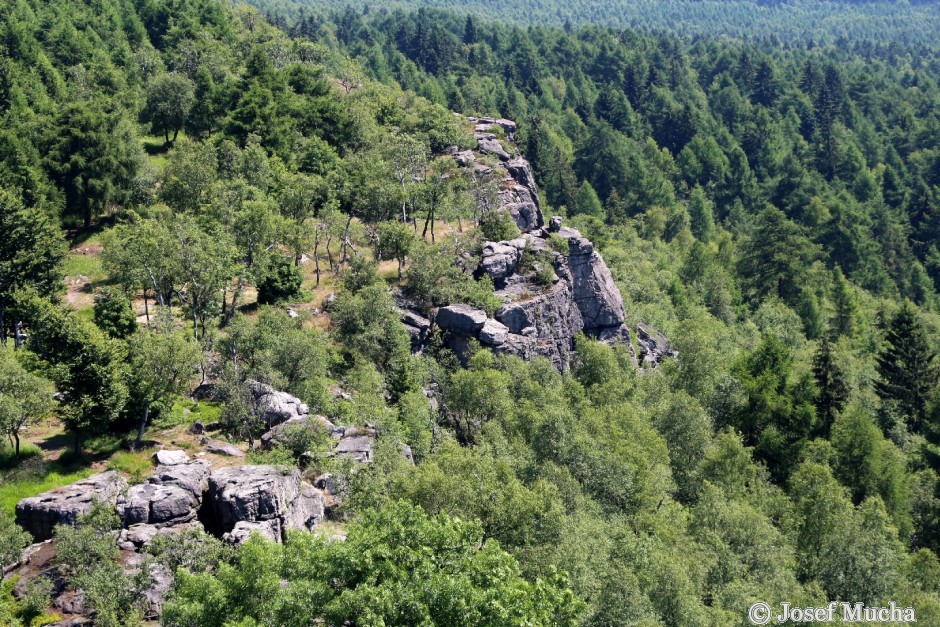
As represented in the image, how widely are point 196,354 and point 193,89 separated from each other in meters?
62.4

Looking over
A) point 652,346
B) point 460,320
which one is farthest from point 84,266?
point 652,346

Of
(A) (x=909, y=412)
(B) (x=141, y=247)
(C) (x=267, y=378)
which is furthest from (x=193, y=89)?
(A) (x=909, y=412)

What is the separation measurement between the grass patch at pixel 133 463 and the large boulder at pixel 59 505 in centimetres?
426

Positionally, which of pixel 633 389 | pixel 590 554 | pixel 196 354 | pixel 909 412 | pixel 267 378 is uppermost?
pixel 196 354

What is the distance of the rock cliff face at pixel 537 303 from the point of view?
76.0m

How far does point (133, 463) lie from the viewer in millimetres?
48594

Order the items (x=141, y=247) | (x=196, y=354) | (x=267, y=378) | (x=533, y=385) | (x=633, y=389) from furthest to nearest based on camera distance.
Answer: (x=633, y=389) < (x=533, y=385) < (x=141, y=247) < (x=267, y=378) < (x=196, y=354)

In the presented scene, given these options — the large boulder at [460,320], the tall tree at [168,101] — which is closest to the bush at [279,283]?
the large boulder at [460,320]

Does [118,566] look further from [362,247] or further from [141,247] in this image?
[362,247]

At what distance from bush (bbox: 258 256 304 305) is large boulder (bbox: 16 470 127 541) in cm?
3179

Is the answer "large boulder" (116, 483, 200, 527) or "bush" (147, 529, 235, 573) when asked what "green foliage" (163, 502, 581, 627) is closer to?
"bush" (147, 529, 235, 573)

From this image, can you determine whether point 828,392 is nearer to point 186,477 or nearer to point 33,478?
point 186,477

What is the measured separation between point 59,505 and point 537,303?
174 feet

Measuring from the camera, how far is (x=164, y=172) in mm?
84875
